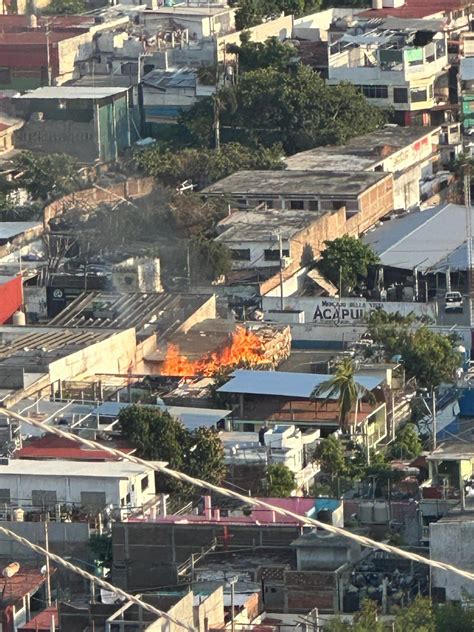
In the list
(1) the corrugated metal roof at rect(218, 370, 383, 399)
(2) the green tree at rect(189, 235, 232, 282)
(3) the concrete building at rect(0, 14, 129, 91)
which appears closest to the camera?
(1) the corrugated metal roof at rect(218, 370, 383, 399)

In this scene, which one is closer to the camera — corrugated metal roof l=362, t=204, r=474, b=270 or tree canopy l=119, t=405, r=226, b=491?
tree canopy l=119, t=405, r=226, b=491

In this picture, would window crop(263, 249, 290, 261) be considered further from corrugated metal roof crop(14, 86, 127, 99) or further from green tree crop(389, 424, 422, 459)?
corrugated metal roof crop(14, 86, 127, 99)

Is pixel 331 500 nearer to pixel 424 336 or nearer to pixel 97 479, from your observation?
pixel 97 479

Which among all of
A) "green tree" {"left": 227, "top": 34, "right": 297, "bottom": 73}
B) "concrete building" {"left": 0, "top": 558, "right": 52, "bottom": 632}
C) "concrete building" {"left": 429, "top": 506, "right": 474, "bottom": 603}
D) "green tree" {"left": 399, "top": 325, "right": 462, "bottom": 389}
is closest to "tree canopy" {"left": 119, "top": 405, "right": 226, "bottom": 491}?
"concrete building" {"left": 0, "top": 558, "right": 52, "bottom": 632}

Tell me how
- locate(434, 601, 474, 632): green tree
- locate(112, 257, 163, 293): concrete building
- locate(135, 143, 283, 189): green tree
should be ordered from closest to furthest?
locate(434, 601, 474, 632): green tree, locate(112, 257, 163, 293): concrete building, locate(135, 143, 283, 189): green tree

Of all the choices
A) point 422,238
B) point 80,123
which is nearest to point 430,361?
point 422,238

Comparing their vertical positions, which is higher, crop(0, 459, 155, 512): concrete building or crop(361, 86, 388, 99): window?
crop(0, 459, 155, 512): concrete building

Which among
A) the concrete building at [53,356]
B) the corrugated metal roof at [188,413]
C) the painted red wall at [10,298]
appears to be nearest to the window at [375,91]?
the painted red wall at [10,298]
